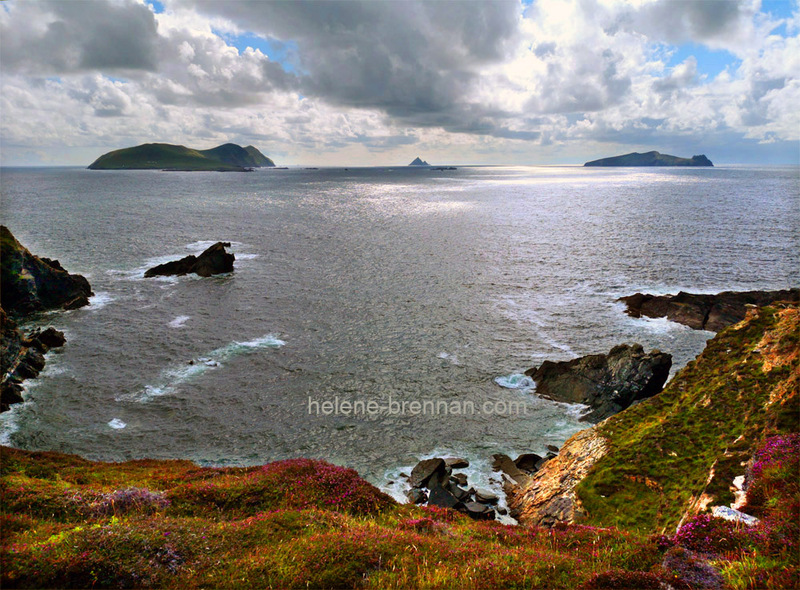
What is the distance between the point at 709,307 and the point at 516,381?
28.5 m

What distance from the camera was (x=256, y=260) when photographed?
78688 millimetres

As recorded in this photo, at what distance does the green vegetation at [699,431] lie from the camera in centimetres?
1551

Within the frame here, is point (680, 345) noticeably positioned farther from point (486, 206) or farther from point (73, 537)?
point (486, 206)

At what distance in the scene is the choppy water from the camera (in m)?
31.1

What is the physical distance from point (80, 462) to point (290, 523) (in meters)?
16.6

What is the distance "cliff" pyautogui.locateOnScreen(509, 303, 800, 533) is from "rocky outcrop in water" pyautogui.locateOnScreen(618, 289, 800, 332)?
2610 centimetres

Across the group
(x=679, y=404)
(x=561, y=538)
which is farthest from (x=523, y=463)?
(x=561, y=538)

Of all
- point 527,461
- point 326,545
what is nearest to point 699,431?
point 527,461

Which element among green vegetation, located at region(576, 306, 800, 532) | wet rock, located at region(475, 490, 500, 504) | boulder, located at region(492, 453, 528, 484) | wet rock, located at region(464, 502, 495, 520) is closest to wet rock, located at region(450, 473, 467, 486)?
wet rock, located at region(475, 490, 500, 504)

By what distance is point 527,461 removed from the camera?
2828 cm

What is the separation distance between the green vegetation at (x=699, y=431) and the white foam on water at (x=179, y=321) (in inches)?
1753

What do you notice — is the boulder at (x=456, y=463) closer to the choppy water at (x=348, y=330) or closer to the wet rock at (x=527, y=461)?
the choppy water at (x=348, y=330)

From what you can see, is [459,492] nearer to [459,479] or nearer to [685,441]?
[459,479]

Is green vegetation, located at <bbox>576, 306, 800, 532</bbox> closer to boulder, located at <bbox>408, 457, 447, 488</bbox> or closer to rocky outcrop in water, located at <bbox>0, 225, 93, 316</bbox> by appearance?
boulder, located at <bbox>408, 457, 447, 488</bbox>
